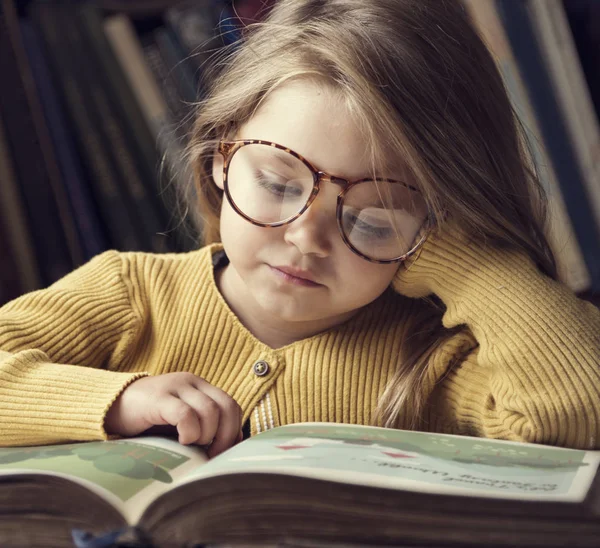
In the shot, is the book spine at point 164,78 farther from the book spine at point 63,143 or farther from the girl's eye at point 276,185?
the girl's eye at point 276,185

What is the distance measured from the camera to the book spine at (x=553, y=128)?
141 centimetres

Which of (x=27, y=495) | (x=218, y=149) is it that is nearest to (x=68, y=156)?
(x=218, y=149)

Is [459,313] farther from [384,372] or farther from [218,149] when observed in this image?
[218,149]

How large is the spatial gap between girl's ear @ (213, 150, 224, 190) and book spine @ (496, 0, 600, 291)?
716 mm

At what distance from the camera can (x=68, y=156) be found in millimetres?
1411

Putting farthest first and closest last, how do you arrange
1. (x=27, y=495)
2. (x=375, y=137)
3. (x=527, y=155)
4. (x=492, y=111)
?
(x=527, y=155), (x=492, y=111), (x=375, y=137), (x=27, y=495)

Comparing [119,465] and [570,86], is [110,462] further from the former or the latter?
[570,86]

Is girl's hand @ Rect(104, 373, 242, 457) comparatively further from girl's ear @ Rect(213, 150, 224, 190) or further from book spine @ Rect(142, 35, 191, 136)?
book spine @ Rect(142, 35, 191, 136)

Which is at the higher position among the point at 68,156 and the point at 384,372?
the point at 68,156

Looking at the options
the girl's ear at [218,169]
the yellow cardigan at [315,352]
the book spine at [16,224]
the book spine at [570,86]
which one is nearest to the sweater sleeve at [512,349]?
the yellow cardigan at [315,352]

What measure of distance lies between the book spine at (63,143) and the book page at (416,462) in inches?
33.6

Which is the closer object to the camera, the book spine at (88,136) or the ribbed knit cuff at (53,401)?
the ribbed knit cuff at (53,401)

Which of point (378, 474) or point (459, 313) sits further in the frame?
point (459, 313)

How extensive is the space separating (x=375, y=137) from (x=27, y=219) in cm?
84
